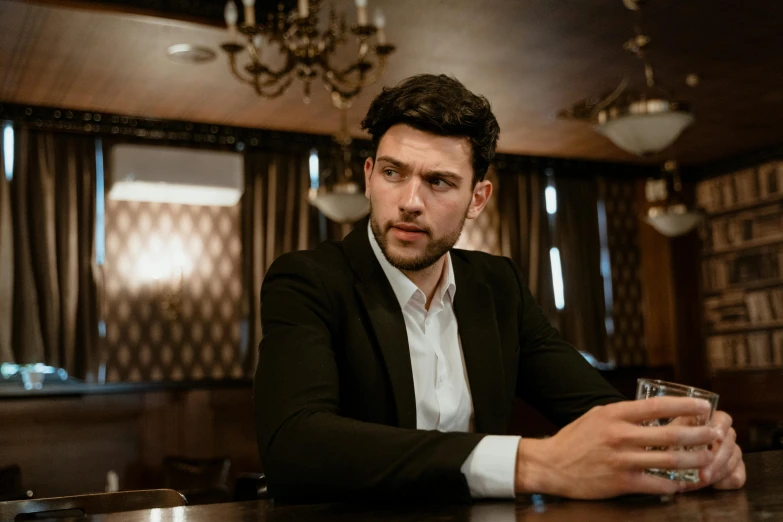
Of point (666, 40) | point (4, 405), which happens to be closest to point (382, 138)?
point (666, 40)

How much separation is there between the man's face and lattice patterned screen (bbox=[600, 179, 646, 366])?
6642 millimetres

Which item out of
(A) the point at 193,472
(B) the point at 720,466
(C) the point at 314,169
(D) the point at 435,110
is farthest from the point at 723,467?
(C) the point at 314,169

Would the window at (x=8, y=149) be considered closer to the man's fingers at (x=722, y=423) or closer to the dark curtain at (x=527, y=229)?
the dark curtain at (x=527, y=229)

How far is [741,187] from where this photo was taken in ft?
25.7

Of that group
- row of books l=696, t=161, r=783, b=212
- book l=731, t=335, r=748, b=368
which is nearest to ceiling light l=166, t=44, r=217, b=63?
row of books l=696, t=161, r=783, b=212

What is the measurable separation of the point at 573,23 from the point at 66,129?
362 cm

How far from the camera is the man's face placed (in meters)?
1.57

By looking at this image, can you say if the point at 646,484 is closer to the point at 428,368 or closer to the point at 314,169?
the point at 428,368

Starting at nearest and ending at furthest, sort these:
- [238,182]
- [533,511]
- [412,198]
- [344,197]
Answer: [533,511] < [412,198] < [344,197] < [238,182]

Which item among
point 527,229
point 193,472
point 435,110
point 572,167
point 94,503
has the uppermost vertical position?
point 572,167

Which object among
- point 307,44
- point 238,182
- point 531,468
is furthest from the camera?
point 238,182

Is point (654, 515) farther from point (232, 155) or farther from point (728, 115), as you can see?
point (728, 115)

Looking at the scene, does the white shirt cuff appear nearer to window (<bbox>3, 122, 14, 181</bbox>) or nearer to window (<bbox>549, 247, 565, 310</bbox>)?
window (<bbox>3, 122, 14, 181</bbox>)

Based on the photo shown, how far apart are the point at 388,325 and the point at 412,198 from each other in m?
0.25
